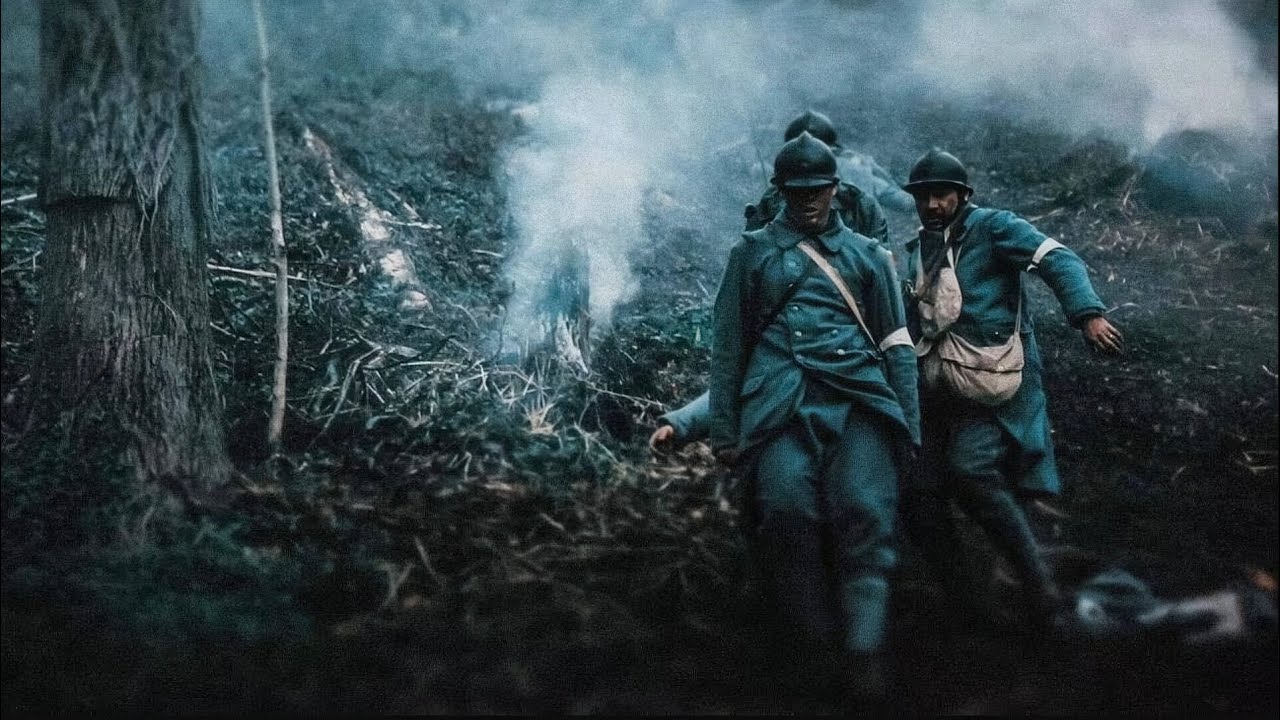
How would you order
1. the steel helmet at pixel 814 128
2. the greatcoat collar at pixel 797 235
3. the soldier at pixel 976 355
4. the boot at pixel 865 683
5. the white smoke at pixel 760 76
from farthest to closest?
the white smoke at pixel 760 76, the steel helmet at pixel 814 128, the soldier at pixel 976 355, the greatcoat collar at pixel 797 235, the boot at pixel 865 683

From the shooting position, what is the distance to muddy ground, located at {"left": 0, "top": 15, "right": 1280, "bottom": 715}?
3.44 metres

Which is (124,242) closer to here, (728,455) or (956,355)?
(728,455)

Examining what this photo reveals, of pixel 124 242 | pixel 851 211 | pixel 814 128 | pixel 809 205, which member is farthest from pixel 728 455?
pixel 814 128

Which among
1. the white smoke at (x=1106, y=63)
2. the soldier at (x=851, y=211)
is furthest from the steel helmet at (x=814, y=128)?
the white smoke at (x=1106, y=63)

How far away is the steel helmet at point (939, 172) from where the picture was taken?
4168mm

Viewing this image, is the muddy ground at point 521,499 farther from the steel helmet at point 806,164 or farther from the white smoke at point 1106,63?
the steel helmet at point 806,164

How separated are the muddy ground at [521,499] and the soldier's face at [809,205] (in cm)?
166

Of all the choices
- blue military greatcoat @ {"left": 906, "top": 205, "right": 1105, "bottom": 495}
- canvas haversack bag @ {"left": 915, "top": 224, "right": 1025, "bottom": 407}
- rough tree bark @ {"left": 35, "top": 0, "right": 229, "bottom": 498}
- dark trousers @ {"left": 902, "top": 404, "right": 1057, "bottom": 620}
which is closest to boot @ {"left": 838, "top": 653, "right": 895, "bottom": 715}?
dark trousers @ {"left": 902, "top": 404, "right": 1057, "bottom": 620}

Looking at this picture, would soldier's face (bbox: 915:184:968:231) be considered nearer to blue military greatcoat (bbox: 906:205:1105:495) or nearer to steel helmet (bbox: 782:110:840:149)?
blue military greatcoat (bbox: 906:205:1105:495)

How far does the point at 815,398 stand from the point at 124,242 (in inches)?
134

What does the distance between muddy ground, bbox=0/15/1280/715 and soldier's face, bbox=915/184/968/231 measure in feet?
5.39

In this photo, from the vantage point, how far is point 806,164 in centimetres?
364

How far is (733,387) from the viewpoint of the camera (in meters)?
3.75

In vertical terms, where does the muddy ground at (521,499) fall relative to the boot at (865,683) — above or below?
above
